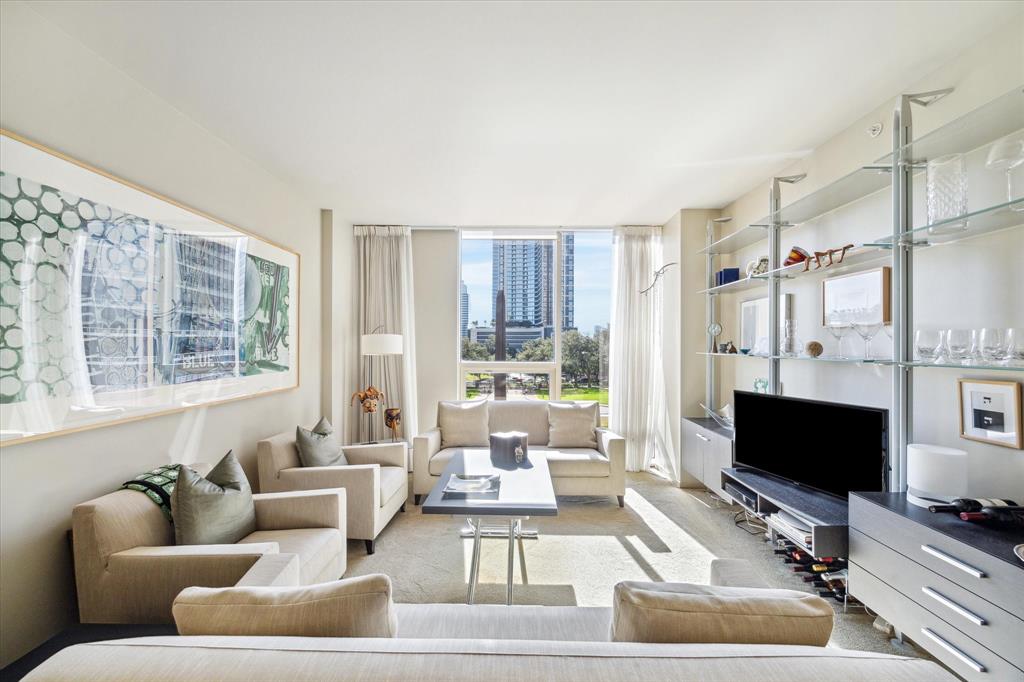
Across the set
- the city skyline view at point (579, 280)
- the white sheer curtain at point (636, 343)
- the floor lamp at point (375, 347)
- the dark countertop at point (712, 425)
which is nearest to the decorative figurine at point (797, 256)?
the dark countertop at point (712, 425)

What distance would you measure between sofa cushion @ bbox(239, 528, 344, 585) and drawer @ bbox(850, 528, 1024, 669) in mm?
2508

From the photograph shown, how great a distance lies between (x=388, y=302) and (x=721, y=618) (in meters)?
4.44

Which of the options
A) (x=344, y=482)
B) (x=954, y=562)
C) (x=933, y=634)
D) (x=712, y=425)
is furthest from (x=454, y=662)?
(x=712, y=425)

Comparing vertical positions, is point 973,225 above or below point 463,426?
above

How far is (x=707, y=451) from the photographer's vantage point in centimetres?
370

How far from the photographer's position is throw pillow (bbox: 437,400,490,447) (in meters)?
4.26

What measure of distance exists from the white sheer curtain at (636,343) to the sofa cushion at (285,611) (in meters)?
4.15

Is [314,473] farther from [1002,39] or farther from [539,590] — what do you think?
[1002,39]

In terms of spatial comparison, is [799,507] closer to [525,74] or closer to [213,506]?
[525,74]

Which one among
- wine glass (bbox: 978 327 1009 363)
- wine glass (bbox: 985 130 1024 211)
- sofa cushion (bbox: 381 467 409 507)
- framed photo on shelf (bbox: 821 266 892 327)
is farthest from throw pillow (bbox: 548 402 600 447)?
wine glass (bbox: 985 130 1024 211)

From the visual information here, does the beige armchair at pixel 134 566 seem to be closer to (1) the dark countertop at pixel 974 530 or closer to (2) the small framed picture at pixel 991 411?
(1) the dark countertop at pixel 974 530

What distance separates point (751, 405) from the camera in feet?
10.2

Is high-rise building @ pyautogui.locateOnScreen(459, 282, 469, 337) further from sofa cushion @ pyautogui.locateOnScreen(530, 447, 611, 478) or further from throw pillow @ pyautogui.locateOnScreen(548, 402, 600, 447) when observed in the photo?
sofa cushion @ pyautogui.locateOnScreen(530, 447, 611, 478)

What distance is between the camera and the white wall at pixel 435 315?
16.6 feet
